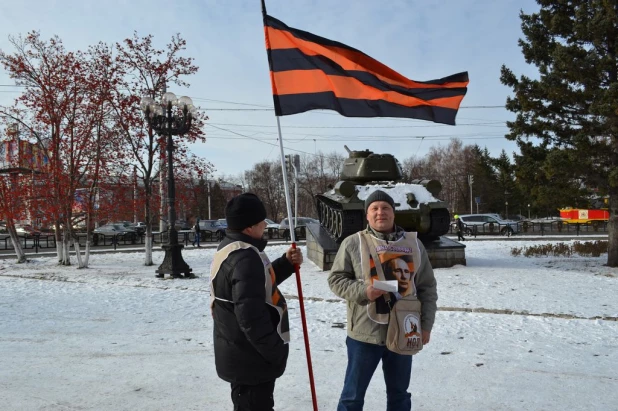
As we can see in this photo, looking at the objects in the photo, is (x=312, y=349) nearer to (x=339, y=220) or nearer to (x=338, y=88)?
(x=338, y=88)

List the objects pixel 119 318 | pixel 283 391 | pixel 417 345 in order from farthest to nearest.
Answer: pixel 119 318, pixel 283 391, pixel 417 345

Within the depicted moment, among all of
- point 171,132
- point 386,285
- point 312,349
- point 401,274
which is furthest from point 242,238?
point 171,132

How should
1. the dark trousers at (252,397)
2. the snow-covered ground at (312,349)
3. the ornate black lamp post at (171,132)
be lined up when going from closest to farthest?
the dark trousers at (252,397) → the snow-covered ground at (312,349) → the ornate black lamp post at (171,132)

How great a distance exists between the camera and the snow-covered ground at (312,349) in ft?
14.7

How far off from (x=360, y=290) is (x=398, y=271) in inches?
11.0

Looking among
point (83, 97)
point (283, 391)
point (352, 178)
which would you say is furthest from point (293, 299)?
point (83, 97)

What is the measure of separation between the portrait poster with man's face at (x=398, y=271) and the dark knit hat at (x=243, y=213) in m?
0.82

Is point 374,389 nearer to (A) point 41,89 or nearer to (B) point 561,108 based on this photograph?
(B) point 561,108

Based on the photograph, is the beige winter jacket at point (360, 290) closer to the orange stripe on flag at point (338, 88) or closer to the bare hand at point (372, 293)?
the bare hand at point (372, 293)

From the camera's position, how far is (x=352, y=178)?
1653 cm

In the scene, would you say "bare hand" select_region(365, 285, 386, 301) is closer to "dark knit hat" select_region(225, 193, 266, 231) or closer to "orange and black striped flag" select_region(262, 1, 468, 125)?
"dark knit hat" select_region(225, 193, 266, 231)

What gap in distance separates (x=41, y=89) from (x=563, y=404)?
659 inches

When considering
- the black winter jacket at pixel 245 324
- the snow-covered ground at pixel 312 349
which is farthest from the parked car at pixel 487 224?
the black winter jacket at pixel 245 324

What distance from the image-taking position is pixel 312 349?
20.0 feet
